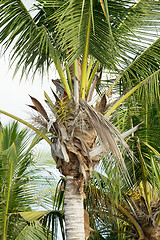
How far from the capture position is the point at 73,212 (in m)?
4.17

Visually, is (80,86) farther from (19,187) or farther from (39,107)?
(19,187)

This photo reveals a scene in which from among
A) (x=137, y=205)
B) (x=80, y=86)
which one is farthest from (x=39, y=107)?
(x=137, y=205)

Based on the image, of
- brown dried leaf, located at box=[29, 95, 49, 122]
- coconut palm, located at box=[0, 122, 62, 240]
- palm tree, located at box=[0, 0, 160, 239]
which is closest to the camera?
palm tree, located at box=[0, 0, 160, 239]

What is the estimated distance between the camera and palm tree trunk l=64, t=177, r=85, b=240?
4098mm

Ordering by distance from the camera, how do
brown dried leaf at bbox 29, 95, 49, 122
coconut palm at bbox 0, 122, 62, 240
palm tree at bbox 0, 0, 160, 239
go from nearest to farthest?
palm tree at bbox 0, 0, 160, 239 → brown dried leaf at bbox 29, 95, 49, 122 → coconut palm at bbox 0, 122, 62, 240

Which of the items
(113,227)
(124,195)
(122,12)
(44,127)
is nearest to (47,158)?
(113,227)

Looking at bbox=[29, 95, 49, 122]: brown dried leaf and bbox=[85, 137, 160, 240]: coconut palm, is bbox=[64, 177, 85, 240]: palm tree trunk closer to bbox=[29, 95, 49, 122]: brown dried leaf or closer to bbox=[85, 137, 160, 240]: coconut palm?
bbox=[29, 95, 49, 122]: brown dried leaf

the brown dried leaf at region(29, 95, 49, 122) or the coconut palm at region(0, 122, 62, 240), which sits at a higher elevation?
the brown dried leaf at region(29, 95, 49, 122)

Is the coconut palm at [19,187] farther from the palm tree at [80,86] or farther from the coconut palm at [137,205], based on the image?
the palm tree at [80,86]

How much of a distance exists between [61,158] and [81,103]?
0.73m

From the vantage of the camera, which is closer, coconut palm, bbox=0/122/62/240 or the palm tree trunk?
the palm tree trunk

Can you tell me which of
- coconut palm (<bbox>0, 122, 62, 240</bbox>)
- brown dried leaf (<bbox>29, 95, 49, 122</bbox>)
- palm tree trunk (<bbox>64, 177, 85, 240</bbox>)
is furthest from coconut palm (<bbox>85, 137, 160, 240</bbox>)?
brown dried leaf (<bbox>29, 95, 49, 122</bbox>)

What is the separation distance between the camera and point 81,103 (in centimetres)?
418

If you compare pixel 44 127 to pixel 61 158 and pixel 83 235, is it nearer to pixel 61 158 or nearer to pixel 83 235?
pixel 61 158
